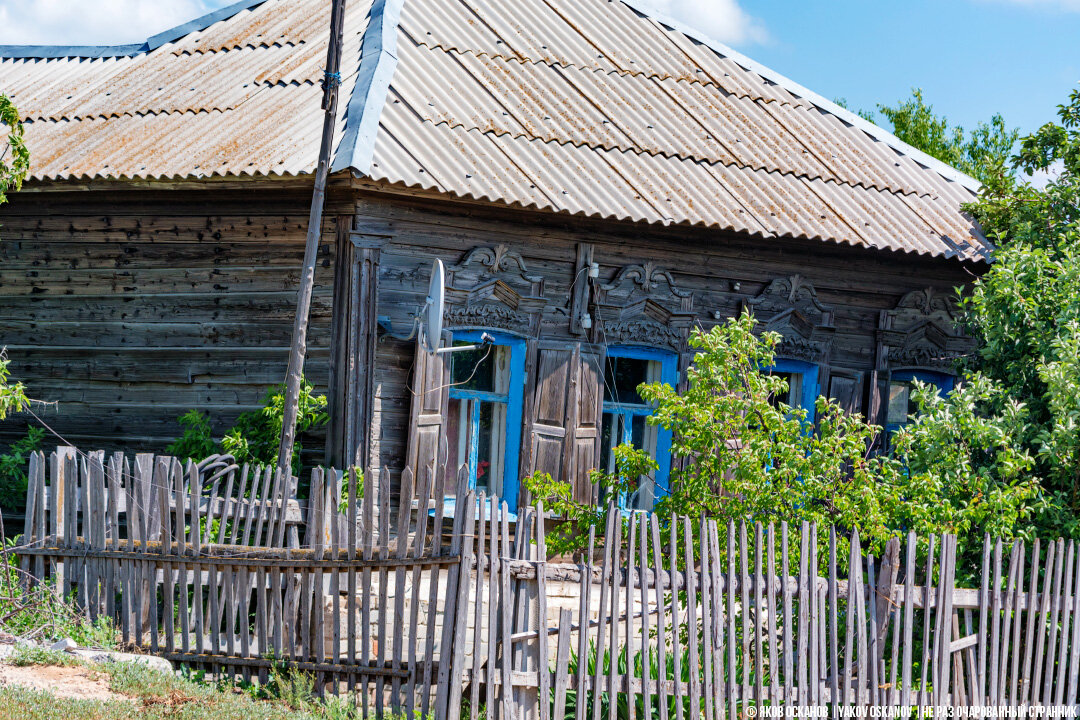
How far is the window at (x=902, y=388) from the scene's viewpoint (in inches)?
427

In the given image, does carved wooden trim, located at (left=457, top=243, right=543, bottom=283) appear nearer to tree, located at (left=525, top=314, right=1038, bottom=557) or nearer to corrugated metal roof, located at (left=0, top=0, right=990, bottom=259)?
corrugated metal roof, located at (left=0, top=0, right=990, bottom=259)

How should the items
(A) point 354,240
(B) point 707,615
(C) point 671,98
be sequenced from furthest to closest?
(C) point 671,98
(A) point 354,240
(B) point 707,615

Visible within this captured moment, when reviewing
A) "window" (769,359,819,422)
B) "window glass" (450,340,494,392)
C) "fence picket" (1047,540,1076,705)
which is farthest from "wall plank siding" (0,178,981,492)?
"fence picket" (1047,540,1076,705)

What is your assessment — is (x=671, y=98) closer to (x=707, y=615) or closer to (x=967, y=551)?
(x=967, y=551)

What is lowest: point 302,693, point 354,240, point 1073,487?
point 302,693

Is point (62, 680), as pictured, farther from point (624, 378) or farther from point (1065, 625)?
point (624, 378)

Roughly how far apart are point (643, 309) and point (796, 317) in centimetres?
165

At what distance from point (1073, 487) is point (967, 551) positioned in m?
0.86

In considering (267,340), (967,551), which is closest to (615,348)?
(267,340)

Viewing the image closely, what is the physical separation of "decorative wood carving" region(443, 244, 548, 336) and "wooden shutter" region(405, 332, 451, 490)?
14.6 inches

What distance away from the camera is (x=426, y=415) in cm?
862

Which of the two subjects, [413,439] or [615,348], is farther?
[615,348]

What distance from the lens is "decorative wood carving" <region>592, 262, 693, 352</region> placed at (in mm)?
9492

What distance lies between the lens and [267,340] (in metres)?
8.92
